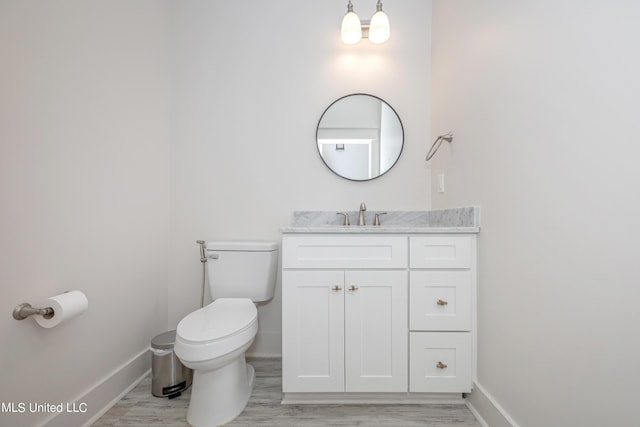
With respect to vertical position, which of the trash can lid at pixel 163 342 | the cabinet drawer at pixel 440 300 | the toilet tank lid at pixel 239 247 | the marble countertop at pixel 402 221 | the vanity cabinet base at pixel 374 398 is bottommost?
the vanity cabinet base at pixel 374 398

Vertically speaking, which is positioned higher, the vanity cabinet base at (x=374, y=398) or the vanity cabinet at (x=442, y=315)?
the vanity cabinet at (x=442, y=315)

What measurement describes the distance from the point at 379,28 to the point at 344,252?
4.59 feet

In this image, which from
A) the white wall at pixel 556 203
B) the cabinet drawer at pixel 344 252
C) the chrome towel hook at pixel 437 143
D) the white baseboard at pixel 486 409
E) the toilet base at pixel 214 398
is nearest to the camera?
the white wall at pixel 556 203

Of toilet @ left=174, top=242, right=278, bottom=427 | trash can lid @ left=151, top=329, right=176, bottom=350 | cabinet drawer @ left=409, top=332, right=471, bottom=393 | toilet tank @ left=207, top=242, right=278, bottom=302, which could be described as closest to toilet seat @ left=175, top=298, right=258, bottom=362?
toilet @ left=174, top=242, right=278, bottom=427

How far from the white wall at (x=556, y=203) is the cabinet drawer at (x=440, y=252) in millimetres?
77

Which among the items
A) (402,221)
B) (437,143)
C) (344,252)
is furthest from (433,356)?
(437,143)

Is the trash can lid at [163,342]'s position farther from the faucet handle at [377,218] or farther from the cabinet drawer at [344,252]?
the faucet handle at [377,218]

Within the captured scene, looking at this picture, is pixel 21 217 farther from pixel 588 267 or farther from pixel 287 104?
pixel 588 267

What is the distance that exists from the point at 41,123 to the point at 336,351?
156 centimetres

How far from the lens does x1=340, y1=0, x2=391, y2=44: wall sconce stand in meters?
1.71

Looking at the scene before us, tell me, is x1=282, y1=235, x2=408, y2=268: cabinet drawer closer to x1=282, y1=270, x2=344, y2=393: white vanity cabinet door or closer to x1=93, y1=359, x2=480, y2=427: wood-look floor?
x1=282, y1=270, x2=344, y2=393: white vanity cabinet door

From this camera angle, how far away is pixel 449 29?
163 cm

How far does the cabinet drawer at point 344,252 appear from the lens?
1.36 metres

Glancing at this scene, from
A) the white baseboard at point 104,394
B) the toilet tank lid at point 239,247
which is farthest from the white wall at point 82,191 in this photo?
the toilet tank lid at point 239,247
